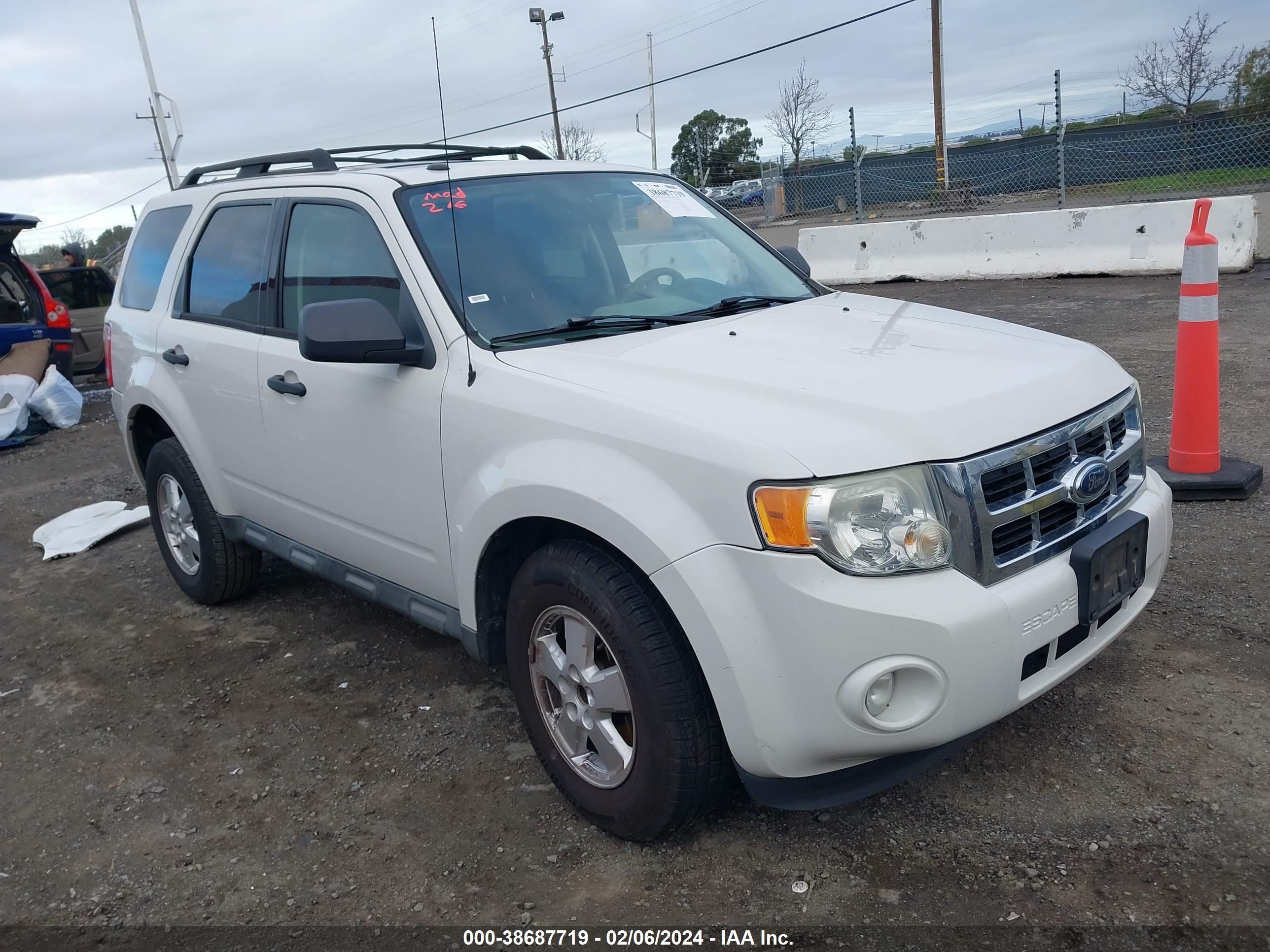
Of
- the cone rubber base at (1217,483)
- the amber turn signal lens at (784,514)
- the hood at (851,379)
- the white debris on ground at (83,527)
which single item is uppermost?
the hood at (851,379)

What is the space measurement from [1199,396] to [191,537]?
4.66 metres

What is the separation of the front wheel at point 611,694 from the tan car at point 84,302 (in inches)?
421

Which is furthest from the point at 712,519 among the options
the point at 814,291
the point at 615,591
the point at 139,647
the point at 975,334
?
the point at 139,647

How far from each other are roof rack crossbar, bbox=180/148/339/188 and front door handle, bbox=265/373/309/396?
83 cm

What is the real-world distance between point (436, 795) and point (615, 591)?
1.10 metres

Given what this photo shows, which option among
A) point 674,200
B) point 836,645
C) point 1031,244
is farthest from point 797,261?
point 1031,244

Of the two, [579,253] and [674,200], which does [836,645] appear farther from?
[674,200]

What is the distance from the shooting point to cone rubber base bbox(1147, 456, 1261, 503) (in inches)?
186

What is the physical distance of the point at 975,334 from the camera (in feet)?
10.2

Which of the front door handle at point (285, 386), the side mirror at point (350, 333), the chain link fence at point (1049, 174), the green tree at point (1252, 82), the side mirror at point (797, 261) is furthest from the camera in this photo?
the green tree at point (1252, 82)

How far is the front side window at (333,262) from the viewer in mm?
3361

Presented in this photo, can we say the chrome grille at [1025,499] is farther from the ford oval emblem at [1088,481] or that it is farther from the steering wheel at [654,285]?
the steering wheel at [654,285]

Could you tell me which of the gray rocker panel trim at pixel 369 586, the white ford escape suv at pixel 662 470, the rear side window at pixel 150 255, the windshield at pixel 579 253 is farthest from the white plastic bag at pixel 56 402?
the windshield at pixel 579 253

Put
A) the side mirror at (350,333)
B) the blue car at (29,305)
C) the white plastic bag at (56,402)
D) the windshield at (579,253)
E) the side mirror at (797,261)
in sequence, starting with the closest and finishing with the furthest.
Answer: the side mirror at (350,333) → the windshield at (579,253) → the side mirror at (797,261) → the white plastic bag at (56,402) → the blue car at (29,305)
